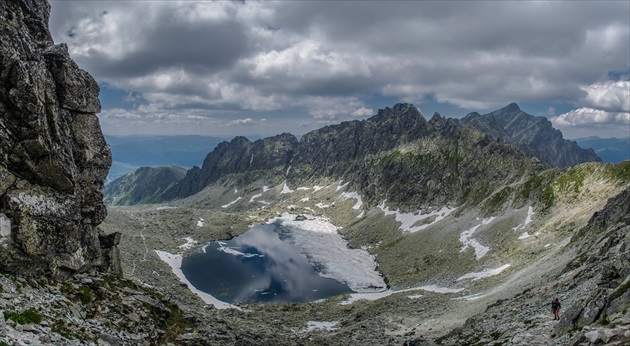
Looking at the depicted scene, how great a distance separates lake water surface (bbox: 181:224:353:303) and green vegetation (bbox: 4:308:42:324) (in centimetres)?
8575

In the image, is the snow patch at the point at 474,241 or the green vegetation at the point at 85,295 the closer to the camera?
the green vegetation at the point at 85,295

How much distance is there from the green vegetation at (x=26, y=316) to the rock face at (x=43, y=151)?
230 inches

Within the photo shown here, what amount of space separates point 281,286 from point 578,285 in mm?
91883

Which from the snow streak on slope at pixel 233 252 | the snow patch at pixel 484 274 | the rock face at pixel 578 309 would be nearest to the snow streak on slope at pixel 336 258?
the snow streak on slope at pixel 233 252

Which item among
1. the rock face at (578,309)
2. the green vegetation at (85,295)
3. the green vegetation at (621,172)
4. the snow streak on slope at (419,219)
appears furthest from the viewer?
the snow streak on slope at (419,219)

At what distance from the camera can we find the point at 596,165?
110125 mm

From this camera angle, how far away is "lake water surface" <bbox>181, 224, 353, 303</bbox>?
11025 centimetres

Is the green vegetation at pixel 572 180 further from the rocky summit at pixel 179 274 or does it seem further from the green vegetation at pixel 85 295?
the green vegetation at pixel 85 295

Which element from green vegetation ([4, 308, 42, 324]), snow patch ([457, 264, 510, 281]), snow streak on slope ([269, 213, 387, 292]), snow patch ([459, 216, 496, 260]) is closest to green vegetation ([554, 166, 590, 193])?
snow patch ([459, 216, 496, 260])

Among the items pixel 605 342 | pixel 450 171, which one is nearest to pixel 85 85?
pixel 605 342

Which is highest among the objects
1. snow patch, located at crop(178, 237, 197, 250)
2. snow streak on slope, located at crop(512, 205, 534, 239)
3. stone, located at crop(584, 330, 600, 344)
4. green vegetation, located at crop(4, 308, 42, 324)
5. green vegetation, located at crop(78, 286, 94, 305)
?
green vegetation, located at crop(4, 308, 42, 324)

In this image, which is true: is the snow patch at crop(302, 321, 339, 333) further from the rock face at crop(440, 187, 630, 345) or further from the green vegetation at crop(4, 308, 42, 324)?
the green vegetation at crop(4, 308, 42, 324)

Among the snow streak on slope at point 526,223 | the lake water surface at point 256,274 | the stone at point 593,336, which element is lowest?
the lake water surface at point 256,274

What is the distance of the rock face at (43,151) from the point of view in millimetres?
27500
